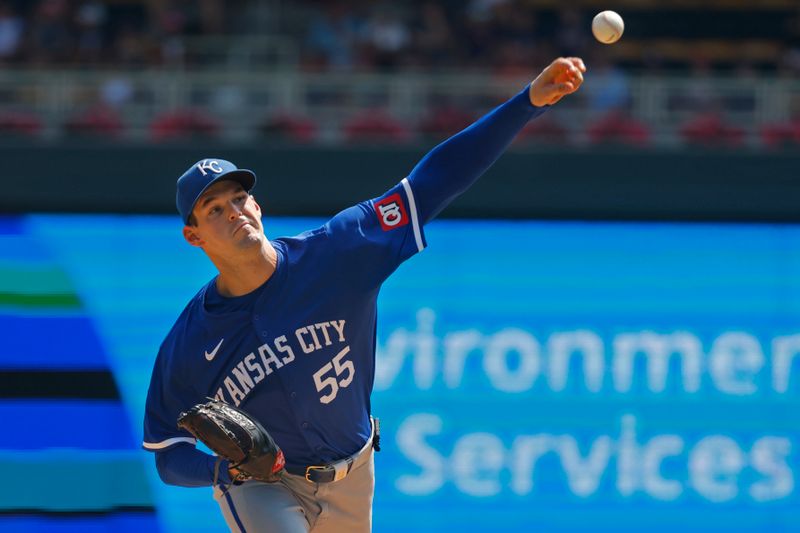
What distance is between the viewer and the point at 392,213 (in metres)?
3.34

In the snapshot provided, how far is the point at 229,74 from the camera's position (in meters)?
7.79

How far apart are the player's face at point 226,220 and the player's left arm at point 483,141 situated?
0.49 m

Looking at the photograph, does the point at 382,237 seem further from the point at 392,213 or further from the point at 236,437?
the point at 236,437

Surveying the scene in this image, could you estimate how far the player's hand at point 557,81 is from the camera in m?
3.10

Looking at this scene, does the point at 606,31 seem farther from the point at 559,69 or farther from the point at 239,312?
the point at 239,312

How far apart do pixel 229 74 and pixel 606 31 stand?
193 inches

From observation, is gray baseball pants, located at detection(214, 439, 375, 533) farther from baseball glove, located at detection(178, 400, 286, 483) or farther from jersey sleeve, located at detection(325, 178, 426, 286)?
jersey sleeve, located at detection(325, 178, 426, 286)

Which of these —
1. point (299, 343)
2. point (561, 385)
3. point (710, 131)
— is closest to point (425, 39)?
point (710, 131)

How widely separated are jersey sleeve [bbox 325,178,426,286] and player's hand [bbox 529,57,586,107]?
464mm

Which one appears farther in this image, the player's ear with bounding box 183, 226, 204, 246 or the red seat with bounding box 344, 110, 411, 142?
the red seat with bounding box 344, 110, 411, 142

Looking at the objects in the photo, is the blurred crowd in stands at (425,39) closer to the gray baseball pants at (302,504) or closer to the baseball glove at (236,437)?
the gray baseball pants at (302,504)

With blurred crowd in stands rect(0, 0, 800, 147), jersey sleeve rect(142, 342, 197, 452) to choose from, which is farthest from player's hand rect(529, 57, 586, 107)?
blurred crowd in stands rect(0, 0, 800, 147)

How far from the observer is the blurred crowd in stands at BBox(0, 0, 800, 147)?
28.4ft

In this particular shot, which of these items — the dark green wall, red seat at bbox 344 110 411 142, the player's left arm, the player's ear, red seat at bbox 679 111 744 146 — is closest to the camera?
the player's left arm
